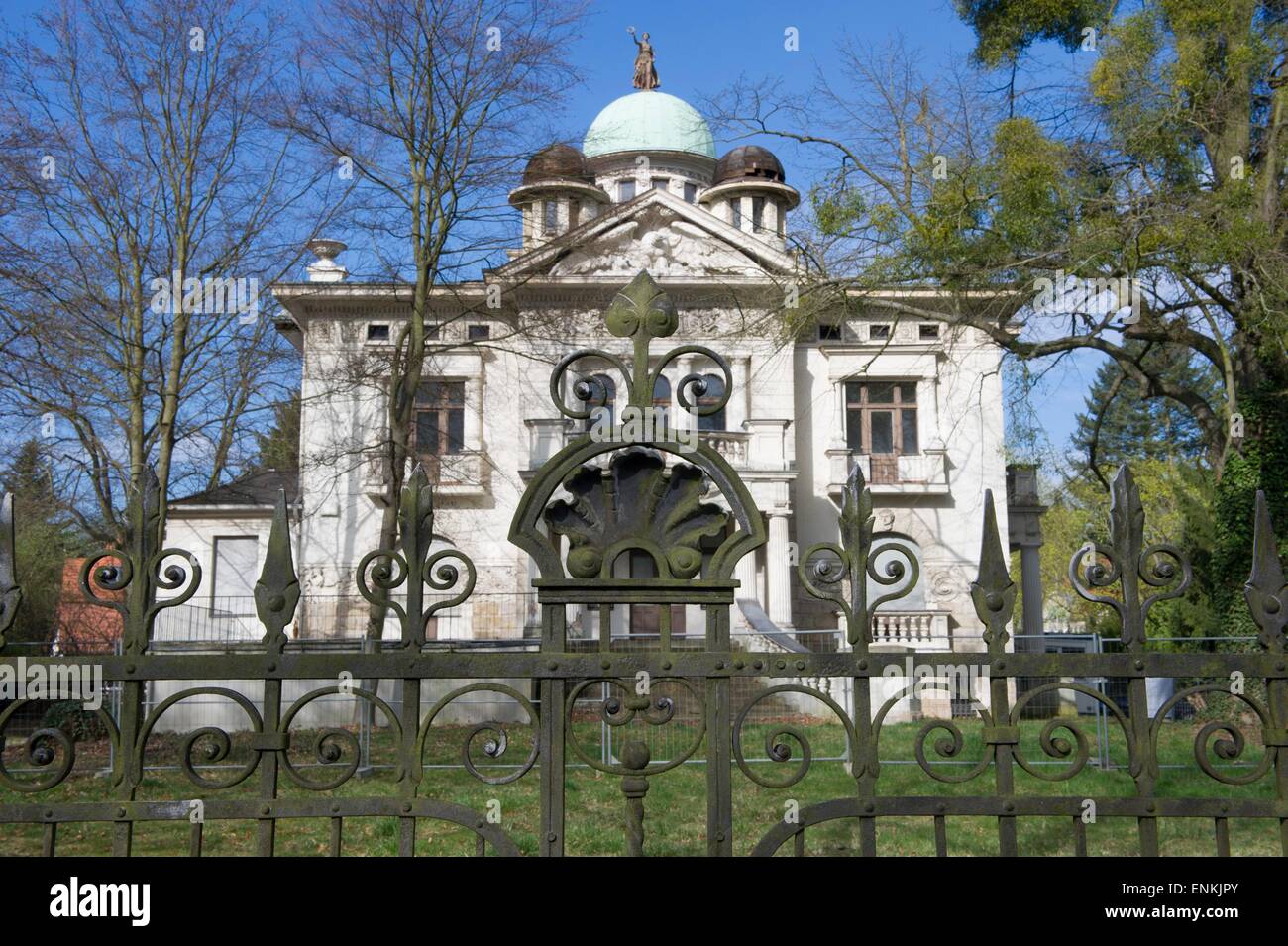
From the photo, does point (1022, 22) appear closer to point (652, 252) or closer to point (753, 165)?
point (652, 252)

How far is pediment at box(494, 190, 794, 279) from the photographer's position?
27875 millimetres

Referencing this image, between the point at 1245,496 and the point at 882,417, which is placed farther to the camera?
the point at 882,417

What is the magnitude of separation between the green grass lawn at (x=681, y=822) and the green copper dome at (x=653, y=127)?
27.6 metres

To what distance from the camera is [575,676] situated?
3492 millimetres

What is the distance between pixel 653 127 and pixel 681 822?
106ft

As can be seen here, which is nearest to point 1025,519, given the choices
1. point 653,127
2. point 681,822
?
point 653,127

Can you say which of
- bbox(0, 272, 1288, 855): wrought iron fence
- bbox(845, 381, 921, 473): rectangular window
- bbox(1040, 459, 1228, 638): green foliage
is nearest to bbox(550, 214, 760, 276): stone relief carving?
bbox(845, 381, 921, 473): rectangular window

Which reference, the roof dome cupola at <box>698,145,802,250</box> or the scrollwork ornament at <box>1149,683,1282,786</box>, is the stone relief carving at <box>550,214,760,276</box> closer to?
the roof dome cupola at <box>698,145,802,250</box>

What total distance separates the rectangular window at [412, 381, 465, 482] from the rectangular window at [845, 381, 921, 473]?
10173 mm

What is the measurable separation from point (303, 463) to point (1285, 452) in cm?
1879

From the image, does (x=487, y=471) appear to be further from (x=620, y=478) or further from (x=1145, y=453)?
(x=1145, y=453)

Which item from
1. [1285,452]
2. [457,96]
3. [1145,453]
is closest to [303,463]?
[457,96]

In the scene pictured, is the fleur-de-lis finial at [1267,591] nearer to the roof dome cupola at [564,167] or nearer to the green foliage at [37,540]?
the green foliage at [37,540]

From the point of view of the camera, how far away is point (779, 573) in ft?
86.7
